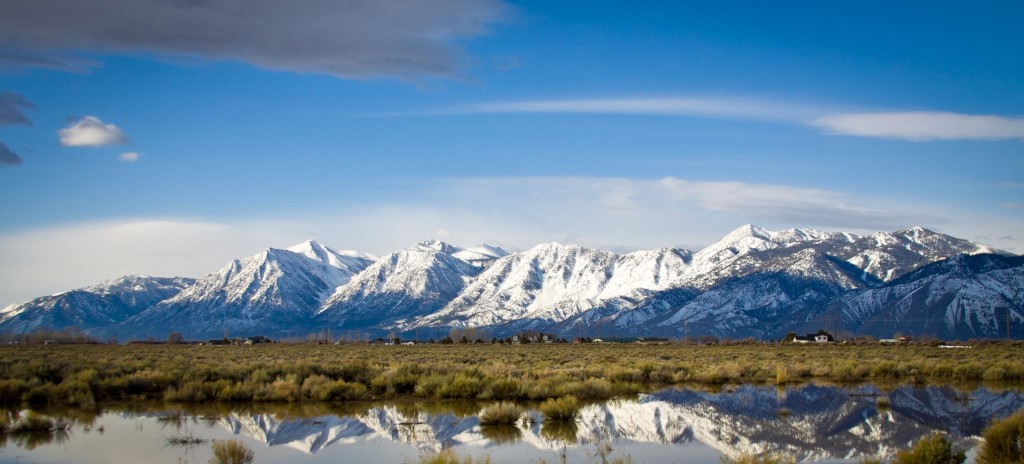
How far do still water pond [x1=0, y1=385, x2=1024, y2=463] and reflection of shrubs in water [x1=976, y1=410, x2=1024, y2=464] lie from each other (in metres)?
1.76

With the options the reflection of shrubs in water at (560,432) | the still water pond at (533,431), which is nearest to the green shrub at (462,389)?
the still water pond at (533,431)

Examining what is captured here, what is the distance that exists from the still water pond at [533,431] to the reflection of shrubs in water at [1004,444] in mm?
1761

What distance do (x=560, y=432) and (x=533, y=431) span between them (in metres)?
0.65

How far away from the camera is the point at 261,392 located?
27828 millimetres

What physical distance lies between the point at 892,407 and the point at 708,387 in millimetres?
8806

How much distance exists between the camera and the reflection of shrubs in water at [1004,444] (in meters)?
15.6

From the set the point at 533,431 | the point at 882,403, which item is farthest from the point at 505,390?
the point at 882,403

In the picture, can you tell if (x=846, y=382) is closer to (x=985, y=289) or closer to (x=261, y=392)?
(x=261, y=392)

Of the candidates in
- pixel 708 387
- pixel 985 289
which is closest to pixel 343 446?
pixel 708 387

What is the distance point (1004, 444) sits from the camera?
15812 mm

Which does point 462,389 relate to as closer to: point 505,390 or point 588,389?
point 505,390

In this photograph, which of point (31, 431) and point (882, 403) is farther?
point (882, 403)

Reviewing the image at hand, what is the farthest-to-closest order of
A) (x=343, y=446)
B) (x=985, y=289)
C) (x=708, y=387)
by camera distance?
(x=985, y=289) → (x=708, y=387) → (x=343, y=446)

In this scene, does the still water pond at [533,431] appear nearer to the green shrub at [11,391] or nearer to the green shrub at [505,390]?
the green shrub at [505,390]
